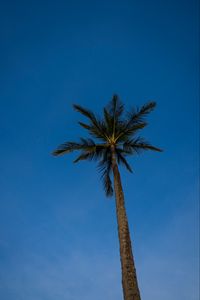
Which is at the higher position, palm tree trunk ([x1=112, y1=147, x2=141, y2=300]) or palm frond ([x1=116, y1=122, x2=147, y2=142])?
palm frond ([x1=116, y1=122, x2=147, y2=142])

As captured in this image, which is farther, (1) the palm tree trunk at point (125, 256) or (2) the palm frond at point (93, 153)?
(2) the palm frond at point (93, 153)

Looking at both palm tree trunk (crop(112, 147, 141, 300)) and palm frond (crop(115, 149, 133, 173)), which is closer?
palm tree trunk (crop(112, 147, 141, 300))

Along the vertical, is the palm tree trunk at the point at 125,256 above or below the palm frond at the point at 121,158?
below

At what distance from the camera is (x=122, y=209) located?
11.1m

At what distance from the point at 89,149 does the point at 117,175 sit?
232 centimetres

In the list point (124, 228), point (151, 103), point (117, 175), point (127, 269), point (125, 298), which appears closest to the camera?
point (125, 298)

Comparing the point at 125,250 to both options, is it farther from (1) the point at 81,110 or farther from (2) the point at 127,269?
(1) the point at 81,110

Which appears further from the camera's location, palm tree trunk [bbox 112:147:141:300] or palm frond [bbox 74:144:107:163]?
palm frond [bbox 74:144:107:163]

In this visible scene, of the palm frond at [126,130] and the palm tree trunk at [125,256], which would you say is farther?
the palm frond at [126,130]

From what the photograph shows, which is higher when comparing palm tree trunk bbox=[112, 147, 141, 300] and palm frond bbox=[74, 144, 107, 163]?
palm frond bbox=[74, 144, 107, 163]

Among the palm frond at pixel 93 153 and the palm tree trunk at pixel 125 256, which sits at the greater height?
the palm frond at pixel 93 153

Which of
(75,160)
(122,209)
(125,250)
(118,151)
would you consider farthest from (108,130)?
(125,250)

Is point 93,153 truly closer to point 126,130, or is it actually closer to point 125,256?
point 126,130

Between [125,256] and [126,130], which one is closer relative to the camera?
[125,256]
